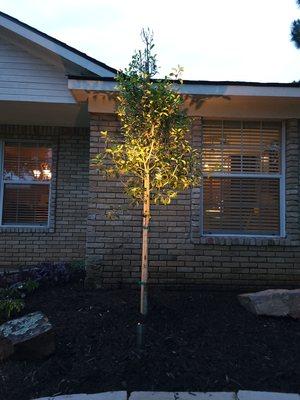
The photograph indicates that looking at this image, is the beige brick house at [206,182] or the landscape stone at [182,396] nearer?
the landscape stone at [182,396]

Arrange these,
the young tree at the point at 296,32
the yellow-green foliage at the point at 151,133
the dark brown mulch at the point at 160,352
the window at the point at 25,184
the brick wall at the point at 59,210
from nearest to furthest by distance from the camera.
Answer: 1. the dark brown mulch at the point at 160,352
2. the yellow-green foliage at the point at 151,133
3. the brick wall at the point at 59,210
4. the window at the point at 25,184
5. the young tree at the point at 296,32

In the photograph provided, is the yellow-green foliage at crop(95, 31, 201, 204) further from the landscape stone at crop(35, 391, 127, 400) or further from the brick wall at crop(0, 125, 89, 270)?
the brick wall at crop(0, 125, 89, 270)

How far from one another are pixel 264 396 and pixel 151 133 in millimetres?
2664

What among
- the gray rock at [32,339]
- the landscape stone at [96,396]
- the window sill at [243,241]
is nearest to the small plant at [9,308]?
the gray rock at [32,339]

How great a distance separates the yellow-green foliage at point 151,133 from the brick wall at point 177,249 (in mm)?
1900

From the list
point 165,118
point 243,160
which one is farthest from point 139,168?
point 243,160

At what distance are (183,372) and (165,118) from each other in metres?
2.46

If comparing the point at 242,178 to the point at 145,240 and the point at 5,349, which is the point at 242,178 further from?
the point at 5,349

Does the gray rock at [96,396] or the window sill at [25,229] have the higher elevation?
the window sill at [25,229]

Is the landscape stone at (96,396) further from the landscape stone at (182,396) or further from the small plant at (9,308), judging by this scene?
the small plant at (9,308)

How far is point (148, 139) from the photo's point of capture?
4918 millimetres

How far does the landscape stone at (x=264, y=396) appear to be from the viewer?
3.64 m

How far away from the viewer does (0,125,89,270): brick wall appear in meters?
9.15

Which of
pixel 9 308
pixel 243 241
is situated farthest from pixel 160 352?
pixel 243 241
